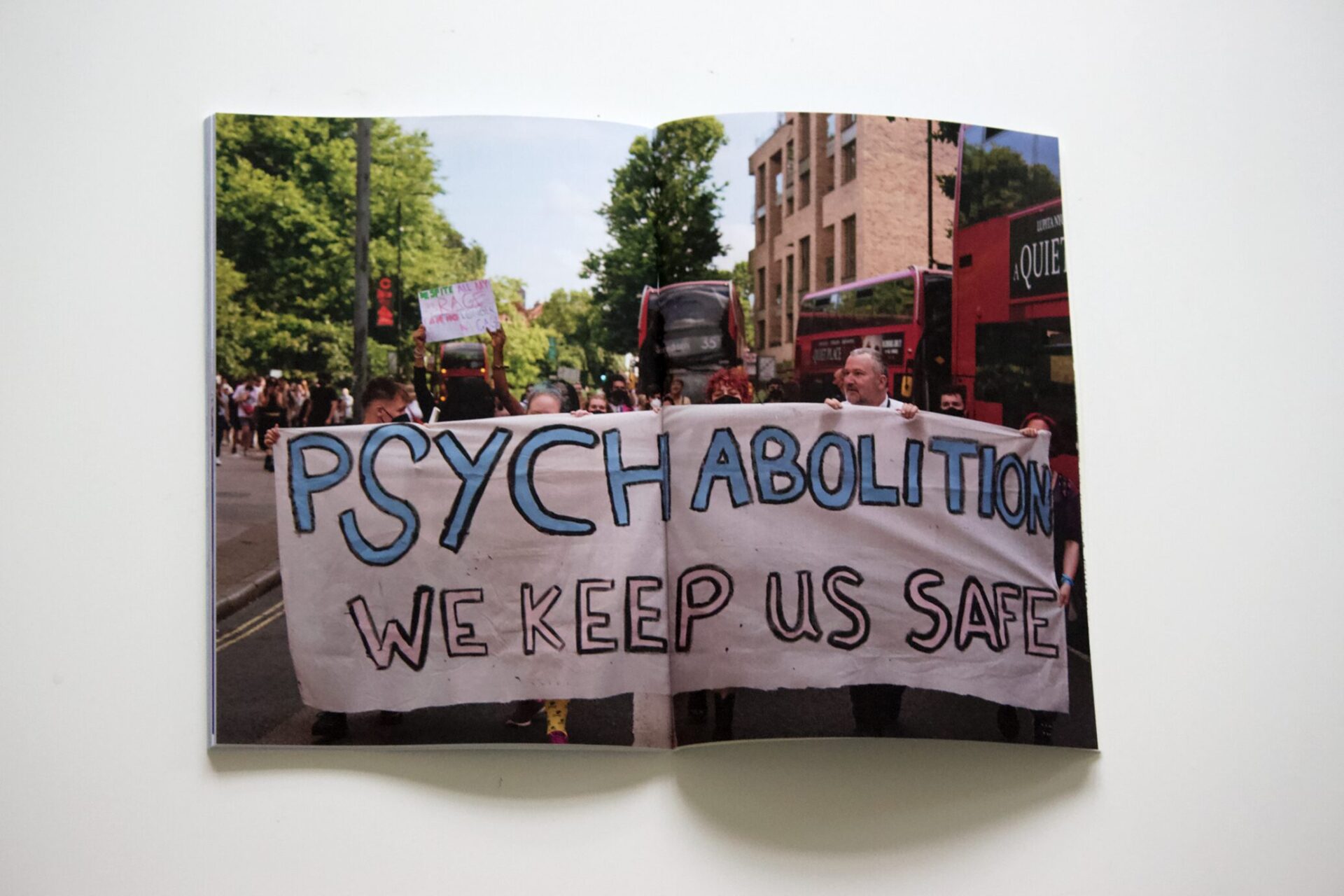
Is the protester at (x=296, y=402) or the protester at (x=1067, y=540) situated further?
the protester at (x=1067, y=540)

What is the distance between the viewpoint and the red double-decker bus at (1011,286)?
5.68ft

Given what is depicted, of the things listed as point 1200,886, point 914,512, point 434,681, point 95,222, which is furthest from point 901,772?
point 95,222

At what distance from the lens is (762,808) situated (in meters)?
1.69

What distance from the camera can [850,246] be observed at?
5.54 feet

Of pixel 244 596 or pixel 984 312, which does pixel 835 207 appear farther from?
pixel 244 596

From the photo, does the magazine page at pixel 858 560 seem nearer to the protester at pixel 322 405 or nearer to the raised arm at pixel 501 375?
the raised arm at pixel 501 375

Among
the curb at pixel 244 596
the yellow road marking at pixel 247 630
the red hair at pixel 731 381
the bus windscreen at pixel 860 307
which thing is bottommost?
the yellow road marking at pixel 247 630

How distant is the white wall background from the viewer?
65.6 inches

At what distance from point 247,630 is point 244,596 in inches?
2.4

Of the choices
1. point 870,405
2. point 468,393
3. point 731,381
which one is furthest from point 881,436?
point 468,393

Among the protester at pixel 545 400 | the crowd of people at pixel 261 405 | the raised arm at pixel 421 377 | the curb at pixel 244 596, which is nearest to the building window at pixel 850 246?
the protester at pixel 545 400

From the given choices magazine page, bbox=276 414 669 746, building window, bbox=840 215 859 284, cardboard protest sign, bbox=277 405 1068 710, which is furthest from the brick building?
magazine page, bbox=276 414 669 746

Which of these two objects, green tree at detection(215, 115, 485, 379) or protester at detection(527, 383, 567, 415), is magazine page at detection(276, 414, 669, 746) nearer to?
protester at detection(527, 383, 567, 415)

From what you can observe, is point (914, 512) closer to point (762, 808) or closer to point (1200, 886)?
point (762, 808)
